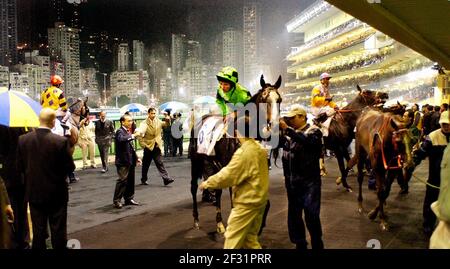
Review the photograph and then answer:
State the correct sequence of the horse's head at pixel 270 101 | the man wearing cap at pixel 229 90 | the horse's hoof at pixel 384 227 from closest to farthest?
1. the horse's head at pixel 270 101
2. the horse's hoof at pixel 384 227
3. the man wearing cap at pixel 229 90

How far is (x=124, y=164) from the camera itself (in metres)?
8.98

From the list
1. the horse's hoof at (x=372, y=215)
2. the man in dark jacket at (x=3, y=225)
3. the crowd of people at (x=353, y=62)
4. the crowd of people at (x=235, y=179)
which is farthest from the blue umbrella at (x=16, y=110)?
the crowd of people at (x=353, y=62)

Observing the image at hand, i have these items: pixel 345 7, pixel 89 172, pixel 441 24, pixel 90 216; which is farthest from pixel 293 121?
pixel 89 172

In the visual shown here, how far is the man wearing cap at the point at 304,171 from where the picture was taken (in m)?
5.34

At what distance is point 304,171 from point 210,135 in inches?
82.2

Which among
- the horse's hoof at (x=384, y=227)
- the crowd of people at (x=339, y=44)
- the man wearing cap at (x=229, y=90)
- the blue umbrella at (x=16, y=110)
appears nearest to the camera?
the blue umbrella at (x=16, y=110)

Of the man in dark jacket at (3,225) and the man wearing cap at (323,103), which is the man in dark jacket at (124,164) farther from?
the man in dark jacket at (3,225)

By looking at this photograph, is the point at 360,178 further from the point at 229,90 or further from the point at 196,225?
the point at 196,225

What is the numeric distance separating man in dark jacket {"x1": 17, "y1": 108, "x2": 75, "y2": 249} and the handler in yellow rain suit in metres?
1.77

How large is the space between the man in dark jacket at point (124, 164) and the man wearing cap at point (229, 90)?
8.37 ft

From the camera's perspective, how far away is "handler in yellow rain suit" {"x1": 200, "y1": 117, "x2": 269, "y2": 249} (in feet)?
14.9

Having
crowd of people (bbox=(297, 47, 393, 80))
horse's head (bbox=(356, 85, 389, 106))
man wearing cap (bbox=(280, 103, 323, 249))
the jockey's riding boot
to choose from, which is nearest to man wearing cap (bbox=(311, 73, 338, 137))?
the jockey's riding boot

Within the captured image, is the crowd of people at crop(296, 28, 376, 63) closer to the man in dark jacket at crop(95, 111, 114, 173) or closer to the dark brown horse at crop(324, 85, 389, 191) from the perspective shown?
the man in dark jacket at crop(95, 111, 114, 173)
